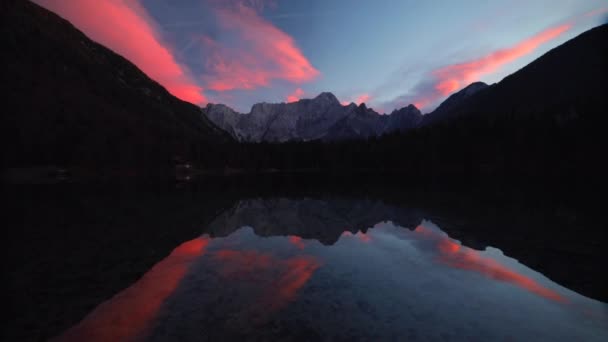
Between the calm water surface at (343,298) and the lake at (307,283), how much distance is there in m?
0.06

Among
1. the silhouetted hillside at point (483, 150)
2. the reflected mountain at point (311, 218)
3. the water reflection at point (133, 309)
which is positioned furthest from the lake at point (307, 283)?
the silhouetted hillside at point (483, 150)

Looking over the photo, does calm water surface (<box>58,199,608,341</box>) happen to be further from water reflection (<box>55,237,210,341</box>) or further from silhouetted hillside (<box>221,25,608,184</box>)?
silhouetted hillside (<box>221,25,608,184</box>)

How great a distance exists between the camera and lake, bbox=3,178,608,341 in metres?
7.87

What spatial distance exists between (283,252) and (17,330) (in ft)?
35.0

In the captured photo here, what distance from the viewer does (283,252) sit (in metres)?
15.8

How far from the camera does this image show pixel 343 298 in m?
9.88

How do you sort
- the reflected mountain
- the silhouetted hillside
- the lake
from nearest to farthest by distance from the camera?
the lake, the reflected mountain, the silhouetted hillside

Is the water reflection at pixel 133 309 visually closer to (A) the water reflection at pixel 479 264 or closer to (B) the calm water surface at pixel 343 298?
(B) the calm water surface at pixel 343 298

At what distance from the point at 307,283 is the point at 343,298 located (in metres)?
1.95

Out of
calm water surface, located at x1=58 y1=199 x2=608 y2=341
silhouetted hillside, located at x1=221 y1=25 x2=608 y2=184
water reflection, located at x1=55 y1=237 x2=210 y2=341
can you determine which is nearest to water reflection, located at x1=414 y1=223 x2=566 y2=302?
calm water surface, located at x1=58 y1=199 x2=608 y2=341

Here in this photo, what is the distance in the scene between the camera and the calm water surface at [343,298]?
7.70m

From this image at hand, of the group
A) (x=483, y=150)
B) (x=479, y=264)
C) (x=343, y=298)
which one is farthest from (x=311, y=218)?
(x=483, y=150)

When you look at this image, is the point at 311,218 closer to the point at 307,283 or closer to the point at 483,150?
the point at 307,283

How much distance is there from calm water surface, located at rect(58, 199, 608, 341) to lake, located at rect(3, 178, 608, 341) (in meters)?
0.06
